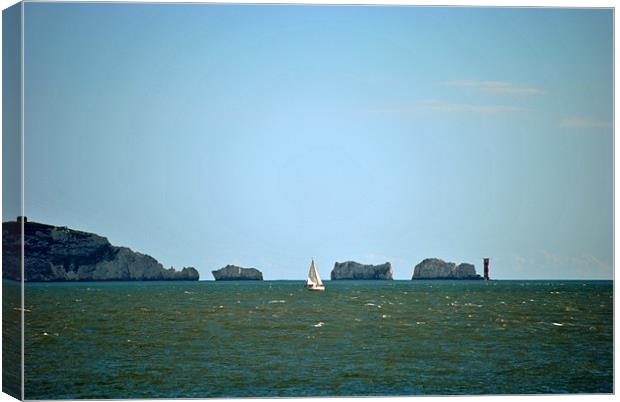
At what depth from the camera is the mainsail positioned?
102 ft

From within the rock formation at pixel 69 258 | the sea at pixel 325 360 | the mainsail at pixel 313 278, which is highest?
the rock formation at pixel 69 258

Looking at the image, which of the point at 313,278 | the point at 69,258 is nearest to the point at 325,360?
the point at 69,258

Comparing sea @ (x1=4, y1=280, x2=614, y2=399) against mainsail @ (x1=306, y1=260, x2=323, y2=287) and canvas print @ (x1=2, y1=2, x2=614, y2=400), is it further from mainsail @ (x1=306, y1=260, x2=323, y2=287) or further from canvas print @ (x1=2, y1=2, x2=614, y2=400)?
mainsail @ (x1=306, y1=260, x2=323, y2=287)

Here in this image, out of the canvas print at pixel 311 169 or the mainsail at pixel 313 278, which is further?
the mainsail at pixel 313 278

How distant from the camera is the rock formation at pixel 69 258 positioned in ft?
67.3

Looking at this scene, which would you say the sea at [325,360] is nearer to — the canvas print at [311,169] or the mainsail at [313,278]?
the canvas print at [311,169]

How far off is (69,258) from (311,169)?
6299mm

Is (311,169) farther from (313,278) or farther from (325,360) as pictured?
(313,278)

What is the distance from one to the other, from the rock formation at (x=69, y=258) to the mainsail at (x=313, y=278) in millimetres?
2585

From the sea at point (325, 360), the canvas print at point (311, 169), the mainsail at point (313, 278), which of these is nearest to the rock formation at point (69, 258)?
the canvas print at point (311, 169)

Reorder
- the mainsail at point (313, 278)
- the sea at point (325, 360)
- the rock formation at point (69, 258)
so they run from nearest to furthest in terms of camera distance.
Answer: the rock formation at point (69, 258), the sea at point (325, 360), the mainsail at point (313, 278)

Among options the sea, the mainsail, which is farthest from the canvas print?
the mainsail

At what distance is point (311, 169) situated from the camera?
2580 cm

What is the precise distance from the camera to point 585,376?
71.4ft
